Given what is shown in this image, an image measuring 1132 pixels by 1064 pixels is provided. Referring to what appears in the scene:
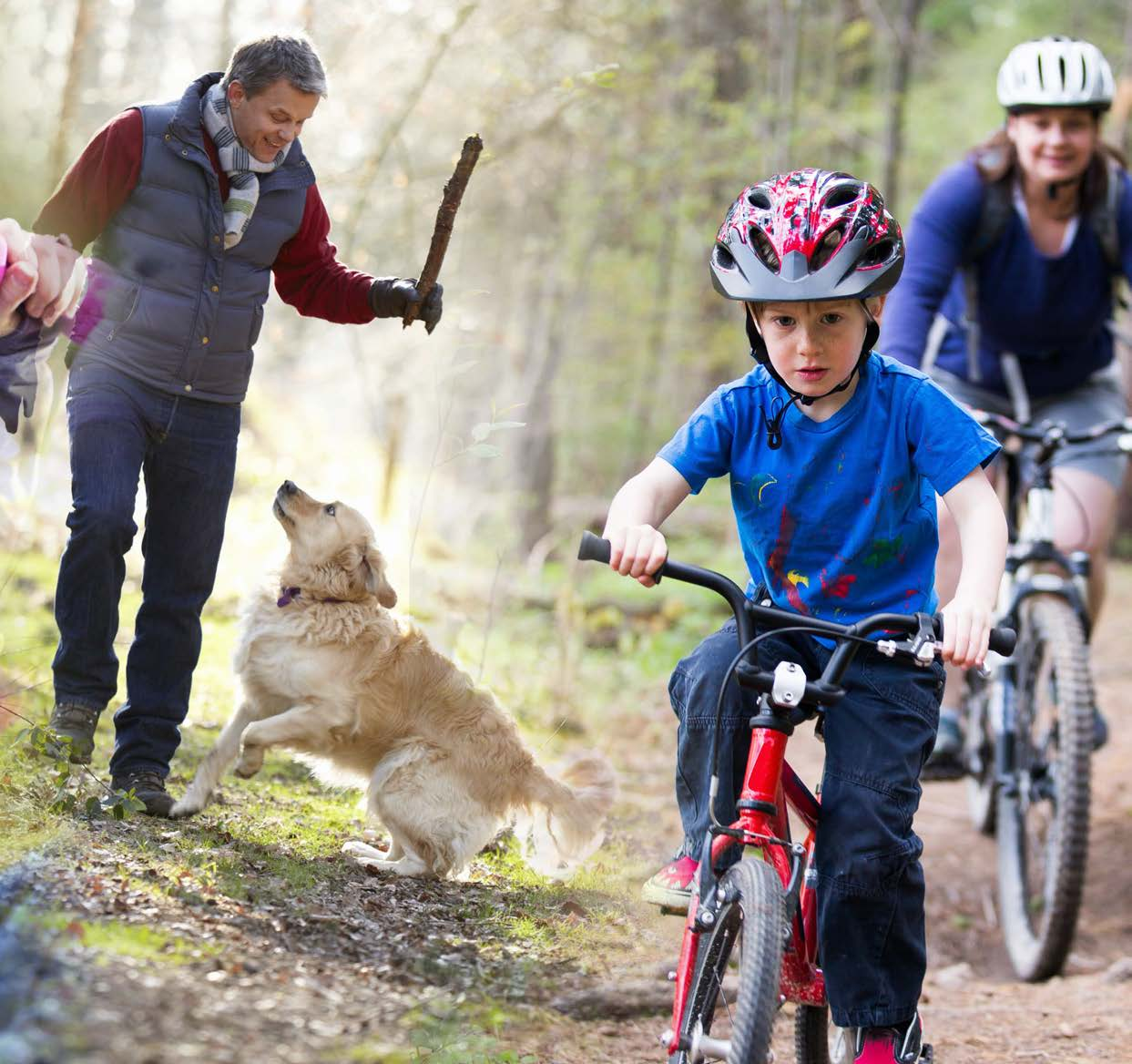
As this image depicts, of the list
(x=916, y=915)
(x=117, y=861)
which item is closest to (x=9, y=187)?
(x=117, y=861)

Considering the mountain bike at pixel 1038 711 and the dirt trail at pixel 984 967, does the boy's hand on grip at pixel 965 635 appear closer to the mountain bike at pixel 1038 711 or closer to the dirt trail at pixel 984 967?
the dirt trail at pixel 984 967

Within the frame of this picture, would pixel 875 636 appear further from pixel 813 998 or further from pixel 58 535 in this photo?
pixel 58 535

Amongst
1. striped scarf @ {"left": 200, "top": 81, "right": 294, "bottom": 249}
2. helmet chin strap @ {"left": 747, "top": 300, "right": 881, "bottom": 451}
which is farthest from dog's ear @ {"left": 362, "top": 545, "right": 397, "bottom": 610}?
helmet chin strap @ {"left": 747, "top": 300, "right": 881, "bottom": 451}

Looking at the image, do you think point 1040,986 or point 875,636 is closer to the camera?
point 875,636

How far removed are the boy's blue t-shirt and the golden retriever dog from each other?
70.1 inches

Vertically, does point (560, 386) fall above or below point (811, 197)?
above

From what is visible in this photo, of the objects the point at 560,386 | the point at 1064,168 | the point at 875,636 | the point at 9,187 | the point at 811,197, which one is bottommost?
the point at 875,636

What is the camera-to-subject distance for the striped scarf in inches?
167

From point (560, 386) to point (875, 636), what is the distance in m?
23.1

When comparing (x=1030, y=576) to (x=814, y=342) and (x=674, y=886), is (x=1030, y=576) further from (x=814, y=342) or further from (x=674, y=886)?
(x=674, y=886)

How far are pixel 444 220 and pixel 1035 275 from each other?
2708 millimetres

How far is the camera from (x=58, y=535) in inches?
432

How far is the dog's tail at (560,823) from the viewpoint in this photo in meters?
4.83

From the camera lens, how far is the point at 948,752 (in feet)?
19.7
